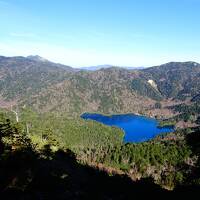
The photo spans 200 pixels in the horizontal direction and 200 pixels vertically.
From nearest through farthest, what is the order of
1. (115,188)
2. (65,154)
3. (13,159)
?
(13,159) → (115,188) → (65,154)

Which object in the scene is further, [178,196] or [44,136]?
[44,136]

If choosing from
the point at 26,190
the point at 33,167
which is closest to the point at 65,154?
the point at 33,167

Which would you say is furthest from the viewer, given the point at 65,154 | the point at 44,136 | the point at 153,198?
the point at 44,136

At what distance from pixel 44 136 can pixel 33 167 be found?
281 ft

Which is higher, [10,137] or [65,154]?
[10,137]

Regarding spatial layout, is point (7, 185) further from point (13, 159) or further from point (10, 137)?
point (10, 137)

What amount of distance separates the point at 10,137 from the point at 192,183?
48310 millimetres

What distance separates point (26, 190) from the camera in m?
53.4

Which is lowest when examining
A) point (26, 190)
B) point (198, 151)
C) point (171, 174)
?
point (171, 174)

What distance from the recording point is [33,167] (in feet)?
202

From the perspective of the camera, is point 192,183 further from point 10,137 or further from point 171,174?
point 171,174

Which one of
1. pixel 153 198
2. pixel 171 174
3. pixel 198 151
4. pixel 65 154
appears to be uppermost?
pixel 198 151

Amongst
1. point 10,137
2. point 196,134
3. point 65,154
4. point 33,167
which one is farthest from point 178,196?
point 65,154

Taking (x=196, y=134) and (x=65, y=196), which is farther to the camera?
(x=65, y=196)
